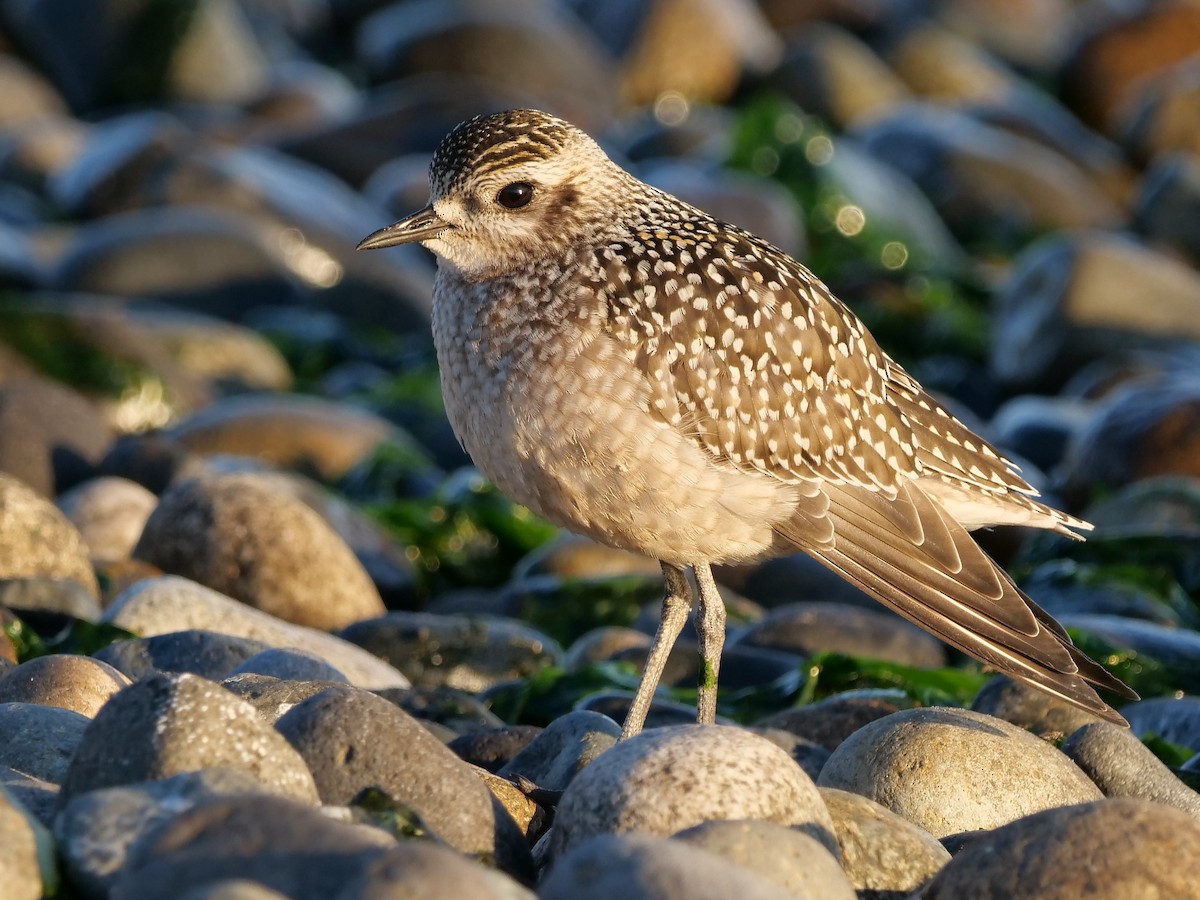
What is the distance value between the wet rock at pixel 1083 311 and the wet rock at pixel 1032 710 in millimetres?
8376

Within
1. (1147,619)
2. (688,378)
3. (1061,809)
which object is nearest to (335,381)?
(1147,619)

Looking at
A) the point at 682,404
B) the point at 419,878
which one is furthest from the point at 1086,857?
the point at 682,404

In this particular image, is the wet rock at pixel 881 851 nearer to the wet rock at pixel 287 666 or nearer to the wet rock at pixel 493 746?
the wet rock at pixel 493 746

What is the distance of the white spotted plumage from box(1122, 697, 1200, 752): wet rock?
95 cm

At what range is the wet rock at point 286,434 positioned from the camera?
37.1 ft

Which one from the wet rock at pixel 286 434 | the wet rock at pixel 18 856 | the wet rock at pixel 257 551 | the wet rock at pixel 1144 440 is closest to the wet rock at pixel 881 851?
the wet rock at pixel 18 856

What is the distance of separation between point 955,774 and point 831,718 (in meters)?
1.13

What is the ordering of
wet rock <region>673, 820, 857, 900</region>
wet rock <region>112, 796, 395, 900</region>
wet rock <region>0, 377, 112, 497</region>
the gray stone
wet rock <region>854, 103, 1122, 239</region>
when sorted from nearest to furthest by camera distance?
wet rock <region>112, 796, 395, 900</region> → wet rock <region>673, 820, 857, 900</region> → the gray stone → wet rock <region>0, 377, 112, 497</region> → wet rock <region>854, 103, 1122, 239</region>

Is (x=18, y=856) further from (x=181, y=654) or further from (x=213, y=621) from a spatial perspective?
(x=213, y=621)

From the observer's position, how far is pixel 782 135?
1936 cm

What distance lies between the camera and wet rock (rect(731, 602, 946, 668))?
8.22m

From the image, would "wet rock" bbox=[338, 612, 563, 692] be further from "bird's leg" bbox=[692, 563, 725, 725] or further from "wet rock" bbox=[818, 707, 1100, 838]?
"wet rock" bbox=[818, 707, 1100, 838]

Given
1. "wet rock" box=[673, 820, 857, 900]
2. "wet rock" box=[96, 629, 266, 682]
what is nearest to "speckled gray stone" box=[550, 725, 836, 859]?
"wet rock" box=[673, 820, 857, 900]

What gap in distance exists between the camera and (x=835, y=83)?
2364 centimetres
